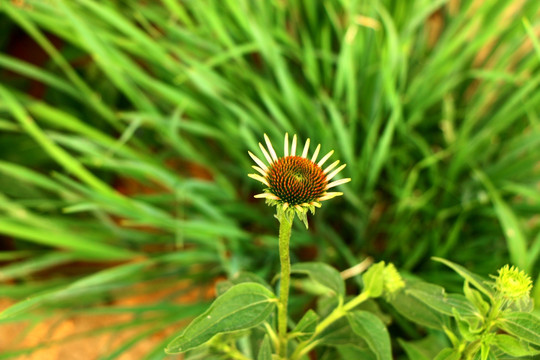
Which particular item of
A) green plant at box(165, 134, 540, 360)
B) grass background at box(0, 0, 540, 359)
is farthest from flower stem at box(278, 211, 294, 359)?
grass background at box(0, 0, 540, 359)

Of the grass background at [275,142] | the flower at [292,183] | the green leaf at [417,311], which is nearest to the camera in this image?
the flower at [292,183]

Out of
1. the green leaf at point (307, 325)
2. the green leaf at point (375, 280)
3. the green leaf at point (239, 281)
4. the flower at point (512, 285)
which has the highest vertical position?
the green leaf at point (239, 281)

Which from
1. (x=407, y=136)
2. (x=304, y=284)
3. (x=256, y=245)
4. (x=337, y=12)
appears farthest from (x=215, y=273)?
(x=337, y=12)

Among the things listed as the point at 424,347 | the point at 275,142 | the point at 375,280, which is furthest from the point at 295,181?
the point at 275,142

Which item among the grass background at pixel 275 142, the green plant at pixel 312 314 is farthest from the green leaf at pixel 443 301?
the grass background at pixel 275 142

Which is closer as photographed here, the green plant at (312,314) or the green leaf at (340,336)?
the green plant at (312,314)

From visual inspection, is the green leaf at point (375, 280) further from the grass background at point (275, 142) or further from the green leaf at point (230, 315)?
the grass background at point (275, 142)

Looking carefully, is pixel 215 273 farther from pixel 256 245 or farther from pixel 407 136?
pixel 407 136
